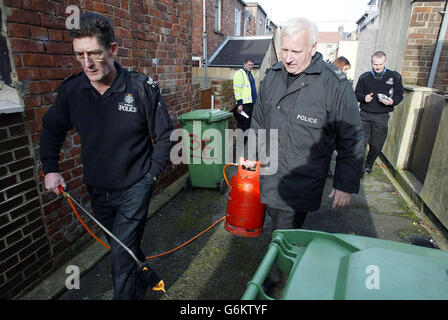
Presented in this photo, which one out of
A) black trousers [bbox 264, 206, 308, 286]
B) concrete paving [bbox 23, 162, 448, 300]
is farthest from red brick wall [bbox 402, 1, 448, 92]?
black trousers [bbox 264, 206, 308, 286]

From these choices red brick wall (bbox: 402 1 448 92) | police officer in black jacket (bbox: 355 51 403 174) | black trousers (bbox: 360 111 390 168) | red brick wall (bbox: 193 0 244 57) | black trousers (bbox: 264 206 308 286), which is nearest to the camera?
black trousers (bbox: 264 206 308 286)

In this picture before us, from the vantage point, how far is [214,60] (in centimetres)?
1348

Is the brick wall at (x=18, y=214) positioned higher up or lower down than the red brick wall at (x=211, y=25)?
lower down

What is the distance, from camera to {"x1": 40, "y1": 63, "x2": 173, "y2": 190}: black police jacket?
2.03 meters

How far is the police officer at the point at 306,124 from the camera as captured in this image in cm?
213

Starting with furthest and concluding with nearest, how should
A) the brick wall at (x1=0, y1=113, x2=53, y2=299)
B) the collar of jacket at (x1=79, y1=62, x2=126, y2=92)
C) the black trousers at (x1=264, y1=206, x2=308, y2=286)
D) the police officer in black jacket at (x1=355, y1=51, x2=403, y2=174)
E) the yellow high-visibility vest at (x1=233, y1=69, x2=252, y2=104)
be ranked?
the yellow high-visibility vest at (x1=233, y1=69, x2=252, y2=104), the police officer in black jacket at (x1=355, y1=51, x2=403, y2=174), the black trousers at (x1=264, y1=206, x2=308, y2=286), the brick wall at (x1=0, y1=113, x2=53, y2=299), the collar of jacket at (x1=79, y1=62, x2=126, y2=92)

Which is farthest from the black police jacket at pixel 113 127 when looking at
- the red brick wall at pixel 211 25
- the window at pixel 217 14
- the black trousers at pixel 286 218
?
the window at pixel 217 14

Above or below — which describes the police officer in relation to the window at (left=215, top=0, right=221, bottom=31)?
below

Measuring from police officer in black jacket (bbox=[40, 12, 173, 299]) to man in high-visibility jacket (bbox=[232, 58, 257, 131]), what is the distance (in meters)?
4.95

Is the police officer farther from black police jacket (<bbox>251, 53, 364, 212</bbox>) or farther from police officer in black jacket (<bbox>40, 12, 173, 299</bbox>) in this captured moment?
police officer in black jacket (<bbox>40, 12, 173, 299</bbox>)

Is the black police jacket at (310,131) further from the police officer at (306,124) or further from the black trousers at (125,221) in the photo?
the black trousers at (125,221)

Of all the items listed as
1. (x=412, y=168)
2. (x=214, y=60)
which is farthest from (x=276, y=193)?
(x=214, y=60)

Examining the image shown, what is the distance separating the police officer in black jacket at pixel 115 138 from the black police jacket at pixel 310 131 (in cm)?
89
